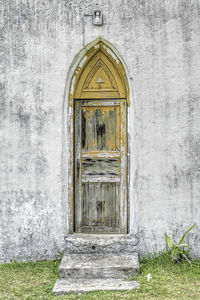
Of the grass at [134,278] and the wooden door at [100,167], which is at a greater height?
the wooden door at [100,167]

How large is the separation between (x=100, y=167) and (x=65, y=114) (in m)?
0.92

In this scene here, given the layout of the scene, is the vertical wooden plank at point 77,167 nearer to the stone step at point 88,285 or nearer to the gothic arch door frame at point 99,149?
the gothic arch door frame at point 99,149

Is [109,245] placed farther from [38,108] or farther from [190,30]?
[190,30]

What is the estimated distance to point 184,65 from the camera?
Result: 4.86 metres

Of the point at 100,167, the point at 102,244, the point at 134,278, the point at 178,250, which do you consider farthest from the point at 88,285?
the point at 100,167

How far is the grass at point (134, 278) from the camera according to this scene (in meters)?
3.88

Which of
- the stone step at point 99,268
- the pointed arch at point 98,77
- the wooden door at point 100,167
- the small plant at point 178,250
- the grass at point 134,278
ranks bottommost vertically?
the grass at point 134,278

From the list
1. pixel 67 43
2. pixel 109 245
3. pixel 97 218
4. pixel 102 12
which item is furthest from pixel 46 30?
pixel 109 245

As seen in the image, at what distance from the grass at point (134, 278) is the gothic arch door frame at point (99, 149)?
710 mm

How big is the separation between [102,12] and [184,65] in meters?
1.36

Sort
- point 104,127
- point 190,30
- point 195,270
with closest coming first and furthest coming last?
point 195,270, point 190,30, point 104,127

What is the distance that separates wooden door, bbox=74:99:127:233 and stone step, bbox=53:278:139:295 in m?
0.97

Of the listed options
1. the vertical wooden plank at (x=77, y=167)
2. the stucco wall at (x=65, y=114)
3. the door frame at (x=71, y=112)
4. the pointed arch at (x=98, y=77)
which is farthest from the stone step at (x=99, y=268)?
the pointed arch at (x=98, y=77)

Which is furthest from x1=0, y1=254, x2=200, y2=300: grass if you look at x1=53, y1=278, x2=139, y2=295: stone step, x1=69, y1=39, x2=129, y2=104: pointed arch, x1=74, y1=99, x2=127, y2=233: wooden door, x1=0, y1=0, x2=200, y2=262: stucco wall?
x1=69, y1=39, x2=129, y2=104: pointed arch
